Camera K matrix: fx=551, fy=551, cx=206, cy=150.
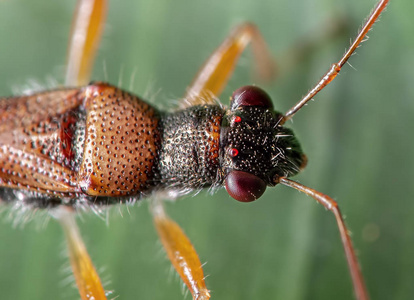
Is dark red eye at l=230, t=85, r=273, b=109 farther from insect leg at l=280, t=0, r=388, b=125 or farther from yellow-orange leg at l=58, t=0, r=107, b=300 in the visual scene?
yellow-orange leg at l=58, t=0, r=107, b=300

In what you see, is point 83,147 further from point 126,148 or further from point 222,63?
point 222,63

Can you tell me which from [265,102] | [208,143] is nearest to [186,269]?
[208,143]

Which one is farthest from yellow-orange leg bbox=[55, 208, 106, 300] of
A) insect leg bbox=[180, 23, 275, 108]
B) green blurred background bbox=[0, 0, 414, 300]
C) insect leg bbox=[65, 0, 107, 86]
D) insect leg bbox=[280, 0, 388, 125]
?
insect leg bbox=[280, 0, 388, 125]

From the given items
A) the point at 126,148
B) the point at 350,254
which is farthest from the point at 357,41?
the point at 126,148

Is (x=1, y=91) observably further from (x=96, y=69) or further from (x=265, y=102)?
(x=265, y=102)

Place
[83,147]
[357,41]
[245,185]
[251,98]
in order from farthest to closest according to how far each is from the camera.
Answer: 1. [83,147]
2. [251,98]
3. [245,185]
4. [357,41]

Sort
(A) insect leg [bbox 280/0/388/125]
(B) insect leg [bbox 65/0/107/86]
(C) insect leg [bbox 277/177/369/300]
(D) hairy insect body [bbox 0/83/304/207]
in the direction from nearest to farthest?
1. (C) insect leg [bbox 277/177/369/300]
2. (A) insect leg [bbox 280/0/388/125]
3. (D) hairy insect body [bbox 0/83/304/207]
4. (B) insect leg [bbox 65/0/107/86]
